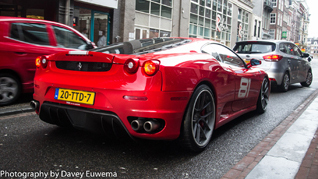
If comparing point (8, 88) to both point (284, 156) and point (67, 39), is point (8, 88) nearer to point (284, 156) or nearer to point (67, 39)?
point (67, 39)

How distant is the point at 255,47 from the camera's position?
9102 mm

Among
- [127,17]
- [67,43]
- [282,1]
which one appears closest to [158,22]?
[127,17]

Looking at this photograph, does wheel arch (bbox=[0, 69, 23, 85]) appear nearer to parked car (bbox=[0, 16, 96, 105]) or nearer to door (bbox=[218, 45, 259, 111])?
parked car (bbox=[0, 16, 96, 105])

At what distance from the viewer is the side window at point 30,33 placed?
573 cm

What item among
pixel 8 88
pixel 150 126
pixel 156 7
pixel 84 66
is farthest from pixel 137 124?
pixel 156 7

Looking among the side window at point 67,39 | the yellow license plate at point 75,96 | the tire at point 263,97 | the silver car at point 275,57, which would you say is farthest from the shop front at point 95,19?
the yellow license plate at point 75,96

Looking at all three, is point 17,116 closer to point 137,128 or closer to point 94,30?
point 137,128

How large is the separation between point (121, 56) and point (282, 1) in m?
75.0

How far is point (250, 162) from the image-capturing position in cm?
309

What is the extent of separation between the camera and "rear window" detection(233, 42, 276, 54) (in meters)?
8.98

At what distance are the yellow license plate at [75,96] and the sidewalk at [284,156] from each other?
145cm

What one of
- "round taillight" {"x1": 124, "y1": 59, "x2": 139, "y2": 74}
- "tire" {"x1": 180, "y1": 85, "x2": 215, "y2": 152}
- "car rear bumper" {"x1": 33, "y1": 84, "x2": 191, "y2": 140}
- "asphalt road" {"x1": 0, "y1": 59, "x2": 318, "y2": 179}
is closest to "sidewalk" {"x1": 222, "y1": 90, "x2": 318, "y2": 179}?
"asphalt road" {"x1": 0, "y1": 59, "x2": 318, "y2": 179}

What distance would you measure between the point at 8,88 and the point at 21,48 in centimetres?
78

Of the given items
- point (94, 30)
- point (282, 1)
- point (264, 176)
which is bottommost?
point (264, 176)
